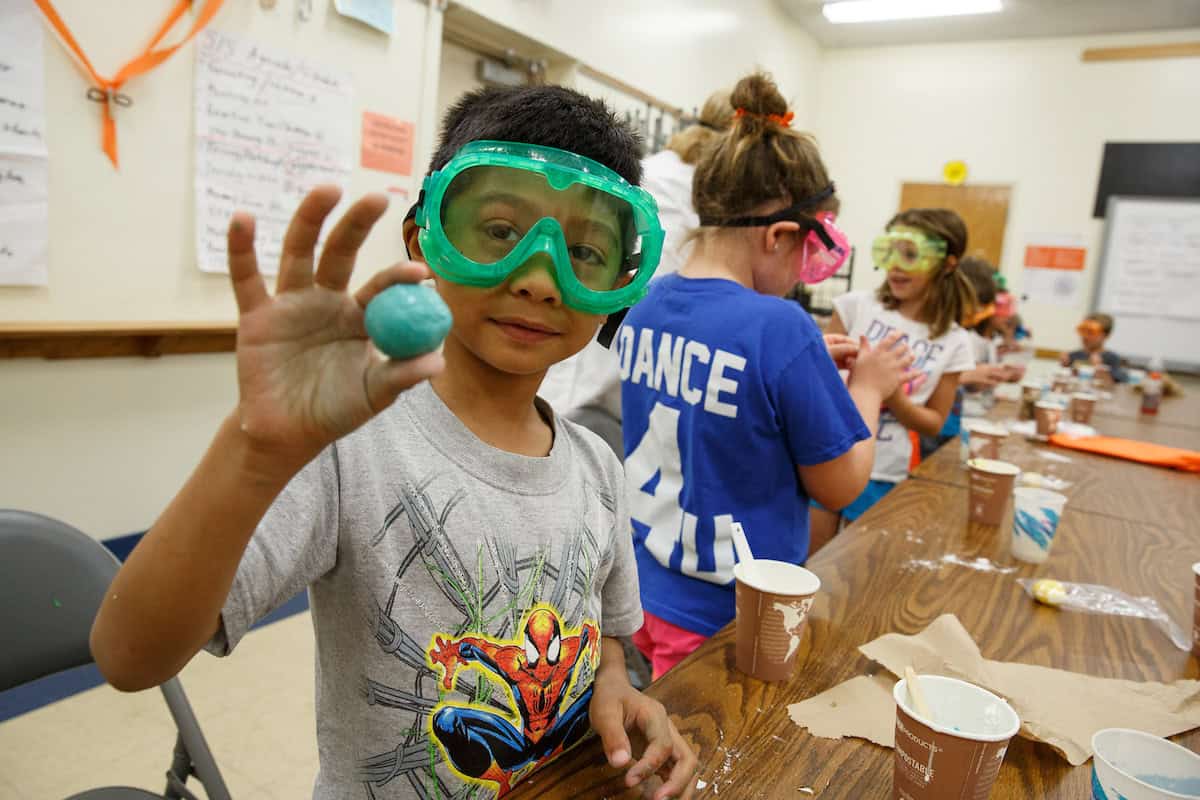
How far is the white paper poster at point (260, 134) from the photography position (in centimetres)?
258

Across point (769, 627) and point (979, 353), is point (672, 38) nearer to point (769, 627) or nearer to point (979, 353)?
point (979, 353)

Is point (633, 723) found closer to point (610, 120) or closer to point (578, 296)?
point (578, 296)

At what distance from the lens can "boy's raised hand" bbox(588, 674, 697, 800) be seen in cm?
76

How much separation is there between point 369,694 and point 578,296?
1.54 feet

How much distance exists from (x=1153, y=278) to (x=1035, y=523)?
22.4ft

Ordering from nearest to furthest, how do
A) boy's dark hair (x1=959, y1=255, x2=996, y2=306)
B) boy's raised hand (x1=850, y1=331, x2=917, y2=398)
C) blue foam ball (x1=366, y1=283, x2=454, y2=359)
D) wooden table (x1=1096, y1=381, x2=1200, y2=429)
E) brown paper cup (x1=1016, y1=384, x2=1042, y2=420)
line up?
blue foam ball (x1=366, y1=283, x2=454, y2=359), boy's raised hand (x1=850, y1=331, x2=917, y2=398), brown paper cup (x1=1016, y1=384, x2=1042, y2=420), wooden table (x1=1096, y1=381, x2=1200, y2=429), boy's dark hair (x1=959, y1=255, x2=996, y2=306)

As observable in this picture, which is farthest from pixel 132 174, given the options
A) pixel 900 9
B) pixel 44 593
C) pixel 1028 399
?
pixel 900 9

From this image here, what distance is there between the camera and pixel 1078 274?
7055mm

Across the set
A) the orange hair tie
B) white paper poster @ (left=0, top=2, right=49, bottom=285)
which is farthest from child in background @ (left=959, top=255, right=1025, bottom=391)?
white paper poster @ (left=0, top=2, right=49, bottom=285)

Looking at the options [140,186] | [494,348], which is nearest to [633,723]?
[494,348]

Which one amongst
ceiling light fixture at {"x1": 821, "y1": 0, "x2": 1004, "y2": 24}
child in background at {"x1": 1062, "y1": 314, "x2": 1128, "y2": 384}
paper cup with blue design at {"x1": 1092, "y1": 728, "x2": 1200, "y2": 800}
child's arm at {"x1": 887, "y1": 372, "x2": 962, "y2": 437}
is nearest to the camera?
paper cup with blue design at {"x1": 1092, "y1": 728, "x2": 1200, "y2": 800}

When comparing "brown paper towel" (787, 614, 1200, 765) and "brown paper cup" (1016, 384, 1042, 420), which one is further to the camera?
"brown paper cup" (1016, 384, 1042, 420)

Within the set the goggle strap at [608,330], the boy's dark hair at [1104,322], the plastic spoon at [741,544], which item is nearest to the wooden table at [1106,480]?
the plastic spoon at [741,544]

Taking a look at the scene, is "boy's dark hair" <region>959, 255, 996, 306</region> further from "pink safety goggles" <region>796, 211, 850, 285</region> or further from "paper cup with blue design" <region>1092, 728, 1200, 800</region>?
"paper cup with blue design" <region>1092, 728, 1200, 800</region>
